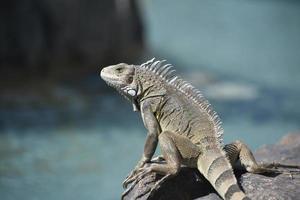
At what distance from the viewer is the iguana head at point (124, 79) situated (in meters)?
3.97

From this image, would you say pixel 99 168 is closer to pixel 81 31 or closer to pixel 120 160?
pixel 120 160

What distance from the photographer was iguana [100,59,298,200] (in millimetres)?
3586

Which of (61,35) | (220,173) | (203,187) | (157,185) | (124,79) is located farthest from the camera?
(61,35)

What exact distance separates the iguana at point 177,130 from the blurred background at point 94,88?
324 centimetres

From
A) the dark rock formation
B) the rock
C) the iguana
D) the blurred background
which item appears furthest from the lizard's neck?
the dark rock formation

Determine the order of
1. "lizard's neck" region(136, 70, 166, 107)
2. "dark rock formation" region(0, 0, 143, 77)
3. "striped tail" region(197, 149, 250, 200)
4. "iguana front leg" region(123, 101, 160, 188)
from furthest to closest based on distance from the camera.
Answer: "dark rock formation" region(0, 0, 143, 77), "lizard's neck" region(136, 70, 166, 107), "iguana front leg" region(123, 101, 160, 188), "striped tail" region(197, 149, 250, 200)

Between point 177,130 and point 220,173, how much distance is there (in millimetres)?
482

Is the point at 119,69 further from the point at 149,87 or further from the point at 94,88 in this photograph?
the point at 94,88

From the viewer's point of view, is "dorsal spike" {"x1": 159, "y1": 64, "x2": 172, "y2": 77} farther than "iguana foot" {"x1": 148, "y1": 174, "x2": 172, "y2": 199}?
Yes

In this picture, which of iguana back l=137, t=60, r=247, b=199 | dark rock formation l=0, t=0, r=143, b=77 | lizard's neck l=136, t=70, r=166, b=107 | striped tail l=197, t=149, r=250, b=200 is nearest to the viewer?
striped tail l=197, t=149, r=250, b=200

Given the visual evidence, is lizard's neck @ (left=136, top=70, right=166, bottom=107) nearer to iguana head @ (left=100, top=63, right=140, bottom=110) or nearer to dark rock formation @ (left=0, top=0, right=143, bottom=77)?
iguana head @ (left=100, top=63, right=140, bottom=110)

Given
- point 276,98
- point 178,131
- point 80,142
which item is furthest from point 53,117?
point 178,131

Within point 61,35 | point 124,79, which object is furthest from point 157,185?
point 61,35

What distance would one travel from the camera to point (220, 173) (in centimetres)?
349
